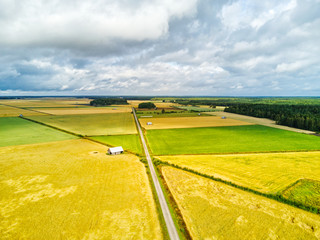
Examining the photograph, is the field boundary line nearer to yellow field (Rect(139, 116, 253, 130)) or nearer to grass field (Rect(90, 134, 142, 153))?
grass field (Rect(90, 134, 142, 153))

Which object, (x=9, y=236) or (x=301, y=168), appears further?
(x=301, y=168)

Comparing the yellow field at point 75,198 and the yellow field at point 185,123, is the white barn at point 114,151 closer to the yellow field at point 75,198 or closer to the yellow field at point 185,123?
the yellow field at point 75,198

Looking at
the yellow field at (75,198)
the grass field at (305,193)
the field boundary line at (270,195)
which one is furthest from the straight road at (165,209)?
the grass field at (305,193)

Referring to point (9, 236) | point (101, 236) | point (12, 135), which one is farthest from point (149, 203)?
point (12, 135)

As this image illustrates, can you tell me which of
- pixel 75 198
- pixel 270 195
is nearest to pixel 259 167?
pixel 270 195

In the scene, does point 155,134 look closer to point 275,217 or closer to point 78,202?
point 78,202

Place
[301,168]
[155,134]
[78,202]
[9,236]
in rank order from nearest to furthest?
[9,236], [78,202], [301,168], [155,134]

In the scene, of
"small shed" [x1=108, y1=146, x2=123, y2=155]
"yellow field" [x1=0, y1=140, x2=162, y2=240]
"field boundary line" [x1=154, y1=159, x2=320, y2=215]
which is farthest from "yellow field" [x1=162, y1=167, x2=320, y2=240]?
"small shed" [x1=108, y1=146, x2=123, y2=155]
